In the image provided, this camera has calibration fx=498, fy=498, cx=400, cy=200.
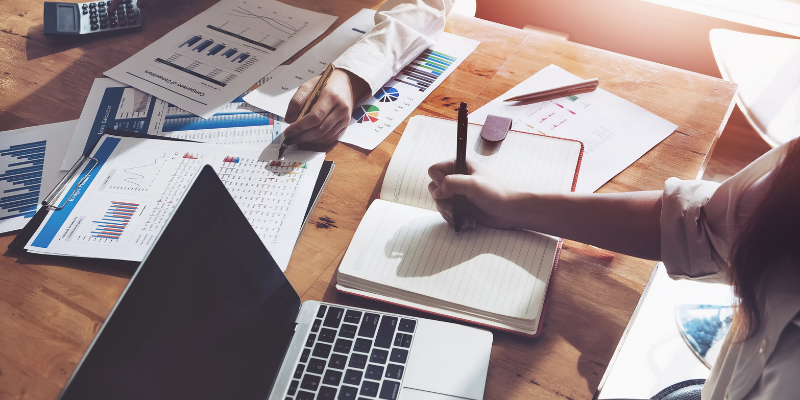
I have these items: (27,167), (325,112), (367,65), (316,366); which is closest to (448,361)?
(316,366)

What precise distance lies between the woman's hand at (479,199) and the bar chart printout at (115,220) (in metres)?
0.48

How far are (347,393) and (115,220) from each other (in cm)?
48

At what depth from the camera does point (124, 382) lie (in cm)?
39

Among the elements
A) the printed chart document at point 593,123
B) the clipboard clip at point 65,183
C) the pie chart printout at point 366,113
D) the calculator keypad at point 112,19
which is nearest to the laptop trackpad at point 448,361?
the printed chart document at point 593,123

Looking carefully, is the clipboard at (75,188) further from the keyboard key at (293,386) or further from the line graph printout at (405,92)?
the keyboard key at (293,386)

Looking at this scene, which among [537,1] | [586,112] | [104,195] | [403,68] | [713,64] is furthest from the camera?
[537,1]

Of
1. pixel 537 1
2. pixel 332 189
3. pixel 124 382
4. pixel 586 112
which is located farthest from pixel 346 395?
pixel 537 1

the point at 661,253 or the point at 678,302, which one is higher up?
the point at 661,253

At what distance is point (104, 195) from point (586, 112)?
85 centimetres

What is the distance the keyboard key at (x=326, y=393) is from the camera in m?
0.55

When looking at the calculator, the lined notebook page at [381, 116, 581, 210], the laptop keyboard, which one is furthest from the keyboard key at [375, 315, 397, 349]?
the calculator

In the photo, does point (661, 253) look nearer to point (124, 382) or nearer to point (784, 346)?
point (784, 346)

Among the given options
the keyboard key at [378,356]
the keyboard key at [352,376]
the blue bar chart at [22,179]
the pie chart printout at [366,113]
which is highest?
the pie chart printout at [366,113]

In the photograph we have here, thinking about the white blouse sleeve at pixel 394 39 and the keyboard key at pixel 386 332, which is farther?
the white blouse sleeve at pixel 394 39
